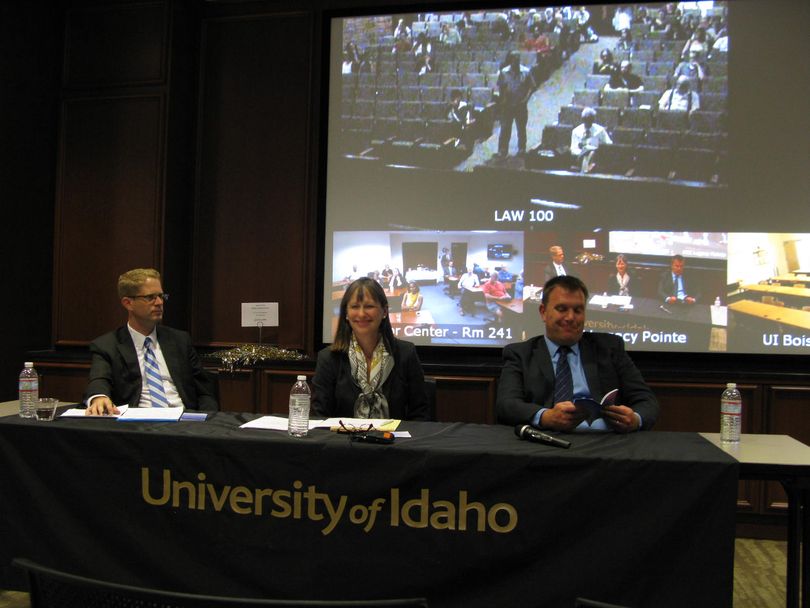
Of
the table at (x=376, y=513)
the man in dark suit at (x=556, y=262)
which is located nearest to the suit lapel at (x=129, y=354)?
the table at (x=376, y=513)

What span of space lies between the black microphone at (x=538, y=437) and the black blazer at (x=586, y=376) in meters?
0.28

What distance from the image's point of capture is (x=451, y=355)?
14.9 feet

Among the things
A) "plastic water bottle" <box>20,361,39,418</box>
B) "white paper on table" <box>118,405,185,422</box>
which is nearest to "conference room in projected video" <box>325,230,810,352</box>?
"white paper on table" <box>118,405,185,422</box>

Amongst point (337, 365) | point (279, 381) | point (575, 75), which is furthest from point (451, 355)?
point (575, 75)

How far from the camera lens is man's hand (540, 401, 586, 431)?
7.47 feet

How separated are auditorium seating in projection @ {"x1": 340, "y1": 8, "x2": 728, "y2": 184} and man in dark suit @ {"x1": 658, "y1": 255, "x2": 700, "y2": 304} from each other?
55 cm

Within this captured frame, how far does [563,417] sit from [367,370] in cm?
93

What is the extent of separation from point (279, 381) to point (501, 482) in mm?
2615

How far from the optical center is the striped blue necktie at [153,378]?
3.04 m

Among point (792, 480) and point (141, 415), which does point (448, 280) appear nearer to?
point (141, 415)

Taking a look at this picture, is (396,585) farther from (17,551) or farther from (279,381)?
(279,381)

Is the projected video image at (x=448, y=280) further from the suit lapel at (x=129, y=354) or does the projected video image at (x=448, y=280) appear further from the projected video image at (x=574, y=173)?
the suit lapel at (x=129, y=354)

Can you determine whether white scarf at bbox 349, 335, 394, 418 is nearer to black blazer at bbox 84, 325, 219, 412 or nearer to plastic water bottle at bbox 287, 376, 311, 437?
plastic water bottle at bbox 287, 376, 311, 437

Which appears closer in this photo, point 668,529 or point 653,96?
point 668,529
